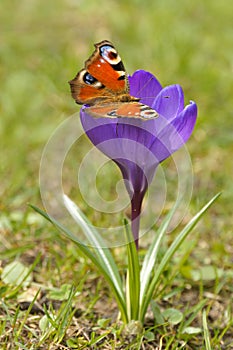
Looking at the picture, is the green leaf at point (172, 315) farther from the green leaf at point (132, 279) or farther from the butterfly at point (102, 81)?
the butterfly at point (102, 81)

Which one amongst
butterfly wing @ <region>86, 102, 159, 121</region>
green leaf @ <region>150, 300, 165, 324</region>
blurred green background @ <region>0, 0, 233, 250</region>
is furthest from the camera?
blurred green background @ <region>0, 0, 233, 250</region>

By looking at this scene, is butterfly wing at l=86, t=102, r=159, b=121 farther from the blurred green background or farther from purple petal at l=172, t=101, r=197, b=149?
the blurred green background

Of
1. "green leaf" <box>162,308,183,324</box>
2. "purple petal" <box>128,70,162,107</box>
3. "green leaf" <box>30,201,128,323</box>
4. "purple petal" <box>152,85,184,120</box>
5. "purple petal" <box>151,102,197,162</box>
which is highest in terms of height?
"purple petal" <box>128,70,162,107</box>

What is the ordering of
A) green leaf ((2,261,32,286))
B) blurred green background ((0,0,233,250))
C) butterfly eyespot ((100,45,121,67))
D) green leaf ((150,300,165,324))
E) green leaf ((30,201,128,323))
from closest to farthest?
butterfly eyespot ((100,45,121,67)) < green leaf ((30,201,128,323)) < green leaf ((150,300,165,324)) < green leaf ((2,261,32,286)) < blurred green background ((0,0,233,250))

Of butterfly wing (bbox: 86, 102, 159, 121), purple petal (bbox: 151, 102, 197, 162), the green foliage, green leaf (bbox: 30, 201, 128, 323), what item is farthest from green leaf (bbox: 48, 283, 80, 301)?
butterfly wing (bbox: 86, 102, 159, 121)

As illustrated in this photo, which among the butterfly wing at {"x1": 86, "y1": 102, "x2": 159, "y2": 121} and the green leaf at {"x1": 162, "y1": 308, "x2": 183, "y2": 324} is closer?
the butterfly wing at {"x1": 86, "y1": 102, "x2": 159, "y2": 121}
